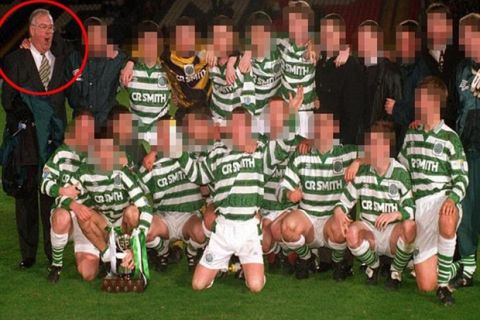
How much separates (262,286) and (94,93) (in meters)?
2.34

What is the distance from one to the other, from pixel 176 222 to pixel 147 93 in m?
1.19

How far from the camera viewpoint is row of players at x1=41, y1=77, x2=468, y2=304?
7.57 meters

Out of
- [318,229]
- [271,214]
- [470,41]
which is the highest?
[470,41]

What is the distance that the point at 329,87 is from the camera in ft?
27.1

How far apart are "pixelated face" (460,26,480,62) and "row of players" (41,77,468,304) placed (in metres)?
0.36

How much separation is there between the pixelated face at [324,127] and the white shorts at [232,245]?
881 millimetres

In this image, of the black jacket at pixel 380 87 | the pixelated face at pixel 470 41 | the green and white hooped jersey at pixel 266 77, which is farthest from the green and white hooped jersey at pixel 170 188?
the pixelated face at pixel 470 41

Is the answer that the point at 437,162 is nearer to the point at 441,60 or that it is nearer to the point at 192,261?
the point at 441,60

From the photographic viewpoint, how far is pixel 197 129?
8.10 metres

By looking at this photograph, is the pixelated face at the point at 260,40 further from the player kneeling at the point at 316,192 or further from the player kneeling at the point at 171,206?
the player kneeling at the point at 171,206

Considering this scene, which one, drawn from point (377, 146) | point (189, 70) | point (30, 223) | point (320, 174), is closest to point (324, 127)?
point (320, 174)

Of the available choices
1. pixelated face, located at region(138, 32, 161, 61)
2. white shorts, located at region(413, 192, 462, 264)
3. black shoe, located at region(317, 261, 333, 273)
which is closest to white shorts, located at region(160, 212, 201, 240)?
black shoe, located at region(317, 261, 333, 273)

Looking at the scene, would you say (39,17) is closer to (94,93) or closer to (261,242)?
(94,93)

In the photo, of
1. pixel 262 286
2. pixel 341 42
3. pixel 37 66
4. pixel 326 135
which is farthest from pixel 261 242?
pixel 37 66
